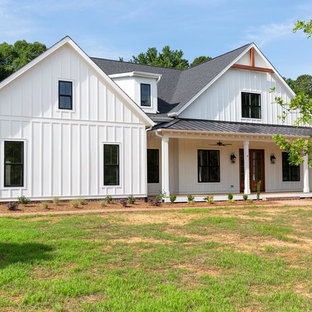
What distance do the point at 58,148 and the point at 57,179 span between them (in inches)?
48.3

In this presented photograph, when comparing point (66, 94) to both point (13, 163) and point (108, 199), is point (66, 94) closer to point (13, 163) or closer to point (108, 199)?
point (13, 163)

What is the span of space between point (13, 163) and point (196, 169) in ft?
30.0

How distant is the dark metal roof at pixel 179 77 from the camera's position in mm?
20533

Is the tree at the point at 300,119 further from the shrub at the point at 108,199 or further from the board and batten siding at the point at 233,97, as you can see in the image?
the board and batten siding at the point at 233,97

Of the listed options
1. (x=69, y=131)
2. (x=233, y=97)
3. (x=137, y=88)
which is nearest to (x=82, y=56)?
(x=69, y=131)

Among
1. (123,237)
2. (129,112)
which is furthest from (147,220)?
(129,112)

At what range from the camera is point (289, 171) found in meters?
23.5

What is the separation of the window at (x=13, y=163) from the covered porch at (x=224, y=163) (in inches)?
233

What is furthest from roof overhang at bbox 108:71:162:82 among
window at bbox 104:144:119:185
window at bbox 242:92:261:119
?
window at bbox 242:92:261:119

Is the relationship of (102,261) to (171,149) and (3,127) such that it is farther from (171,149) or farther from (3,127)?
(171,149)

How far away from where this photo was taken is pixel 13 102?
50.5 ft

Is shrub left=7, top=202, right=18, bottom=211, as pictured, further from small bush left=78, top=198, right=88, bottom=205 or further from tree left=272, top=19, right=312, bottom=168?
tree left=272, top=19, right=312, bottom=168

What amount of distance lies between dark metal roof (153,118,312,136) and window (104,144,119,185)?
2.24m

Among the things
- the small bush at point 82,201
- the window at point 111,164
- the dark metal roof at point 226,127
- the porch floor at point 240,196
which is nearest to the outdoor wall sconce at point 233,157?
the dark metal roof at point 226,127
